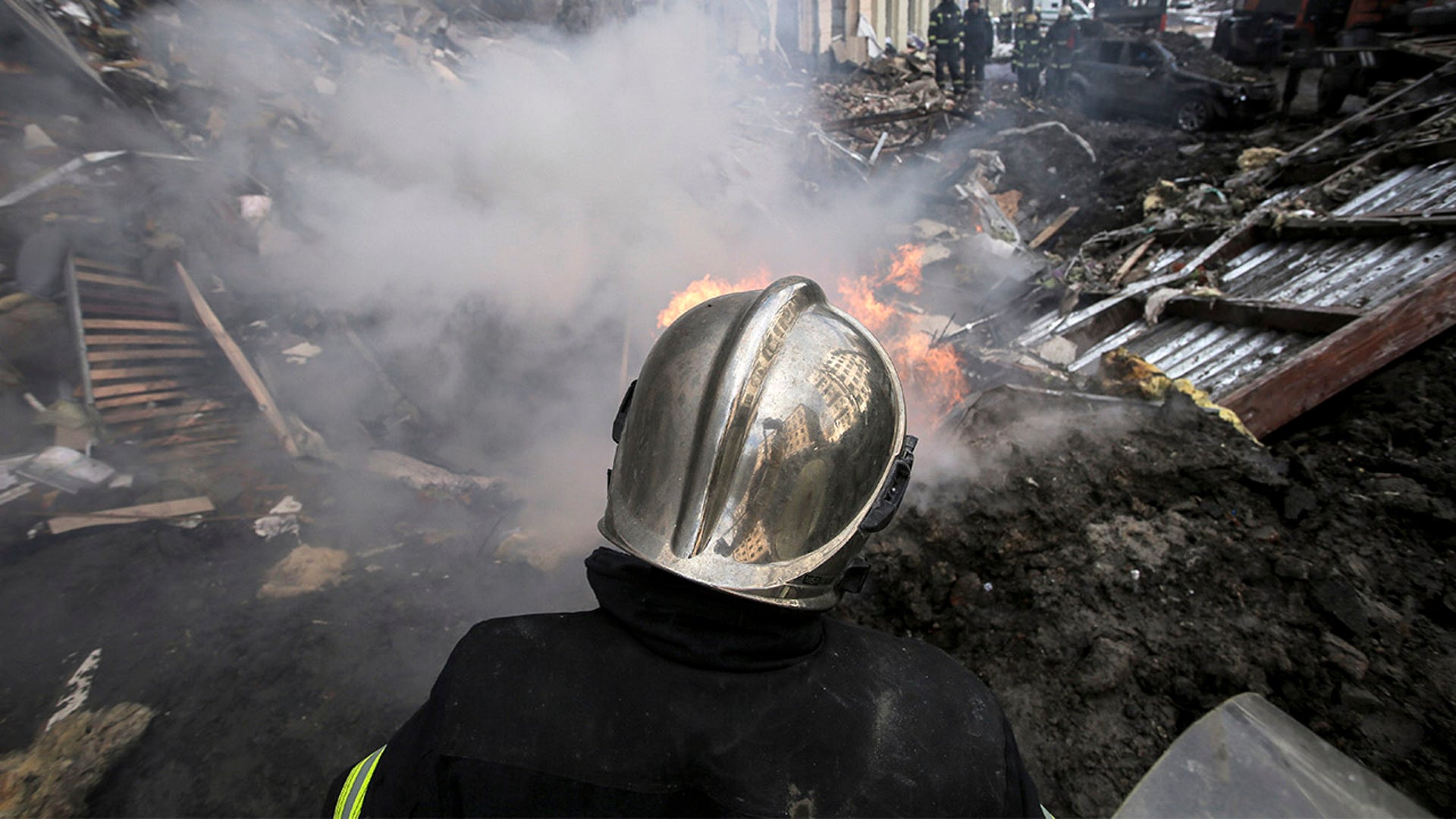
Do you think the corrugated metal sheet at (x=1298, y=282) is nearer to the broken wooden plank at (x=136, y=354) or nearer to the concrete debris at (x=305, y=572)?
the concrete debris at (x=305, y=572)

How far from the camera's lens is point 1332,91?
34.2 ft

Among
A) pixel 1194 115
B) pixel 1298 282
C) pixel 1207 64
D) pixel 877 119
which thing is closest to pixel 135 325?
pixel 1298 282

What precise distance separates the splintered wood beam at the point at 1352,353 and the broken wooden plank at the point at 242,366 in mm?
6170

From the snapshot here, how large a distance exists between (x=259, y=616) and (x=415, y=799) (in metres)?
2.98

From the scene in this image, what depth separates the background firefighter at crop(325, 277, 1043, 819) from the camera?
104 cm

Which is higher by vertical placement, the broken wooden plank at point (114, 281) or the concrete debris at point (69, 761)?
the broken wooden plank at point (114, 281)

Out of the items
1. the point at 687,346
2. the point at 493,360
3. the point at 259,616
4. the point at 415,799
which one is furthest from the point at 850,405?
the point at 493,360

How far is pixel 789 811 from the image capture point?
1.01m

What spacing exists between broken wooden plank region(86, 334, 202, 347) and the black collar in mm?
5254

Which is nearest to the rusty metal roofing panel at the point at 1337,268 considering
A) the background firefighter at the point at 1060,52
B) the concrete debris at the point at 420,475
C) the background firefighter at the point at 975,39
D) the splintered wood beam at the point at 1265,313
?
the splintered wood beam at the point at 1265,313

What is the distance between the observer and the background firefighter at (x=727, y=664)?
1.04 meters

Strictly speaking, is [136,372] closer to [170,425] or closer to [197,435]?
[170,425]

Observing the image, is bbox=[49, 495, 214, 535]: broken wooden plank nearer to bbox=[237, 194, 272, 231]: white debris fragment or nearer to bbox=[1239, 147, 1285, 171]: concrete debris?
bbox=[237, 194, 272, 231]: white debris fragment

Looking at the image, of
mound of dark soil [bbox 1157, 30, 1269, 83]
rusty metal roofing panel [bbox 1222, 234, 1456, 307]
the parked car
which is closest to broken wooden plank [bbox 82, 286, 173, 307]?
rusty metal roofing panel [bbox 1222, 234, 1456, 307]
